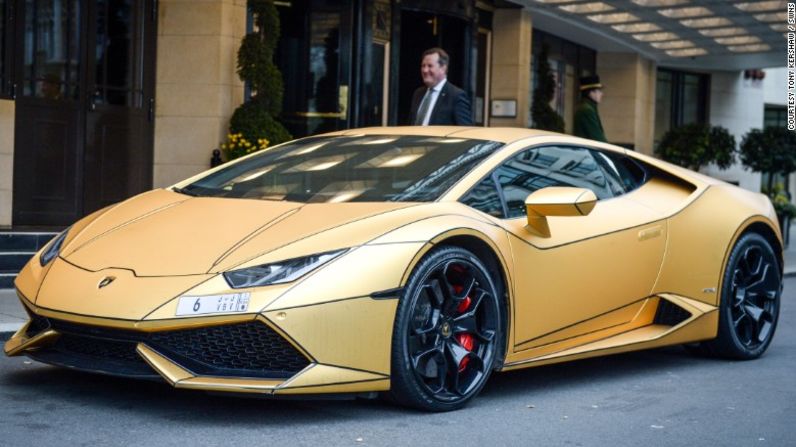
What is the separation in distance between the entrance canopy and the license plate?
48.9 ft

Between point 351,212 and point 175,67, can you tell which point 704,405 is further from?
point 175,67

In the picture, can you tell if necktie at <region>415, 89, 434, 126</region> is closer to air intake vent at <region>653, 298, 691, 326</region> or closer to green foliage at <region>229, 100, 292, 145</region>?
air intake vent at <region>653, 298, 691, 326</region>

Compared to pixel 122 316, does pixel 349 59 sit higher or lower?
higher

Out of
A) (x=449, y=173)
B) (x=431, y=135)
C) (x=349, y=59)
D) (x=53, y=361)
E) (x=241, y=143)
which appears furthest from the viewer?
(x=349, y=59)

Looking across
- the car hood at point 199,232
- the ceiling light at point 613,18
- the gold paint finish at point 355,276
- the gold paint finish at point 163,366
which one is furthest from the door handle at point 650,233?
the ceiling light at point 613,18

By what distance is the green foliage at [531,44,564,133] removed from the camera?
817 inches

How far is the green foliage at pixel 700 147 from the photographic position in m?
22.5

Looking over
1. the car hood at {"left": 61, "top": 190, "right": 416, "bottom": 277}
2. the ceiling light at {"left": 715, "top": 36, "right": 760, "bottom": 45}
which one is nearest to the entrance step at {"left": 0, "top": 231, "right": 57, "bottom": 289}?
the car hood at {"left": 61, "top": 190, "right": 416, "bottom": 277}

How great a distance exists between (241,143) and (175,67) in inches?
44.1

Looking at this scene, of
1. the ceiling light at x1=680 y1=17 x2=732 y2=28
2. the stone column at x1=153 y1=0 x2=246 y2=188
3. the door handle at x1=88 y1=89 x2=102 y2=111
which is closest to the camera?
the door handle at x1=88 y1=89 x2=102 y2=111

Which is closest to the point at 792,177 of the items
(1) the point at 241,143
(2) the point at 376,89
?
(2) the point at 376,89

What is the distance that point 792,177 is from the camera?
125ft

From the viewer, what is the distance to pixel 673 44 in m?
24.7

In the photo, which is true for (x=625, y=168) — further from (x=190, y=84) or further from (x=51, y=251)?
(x=190, y=84)
